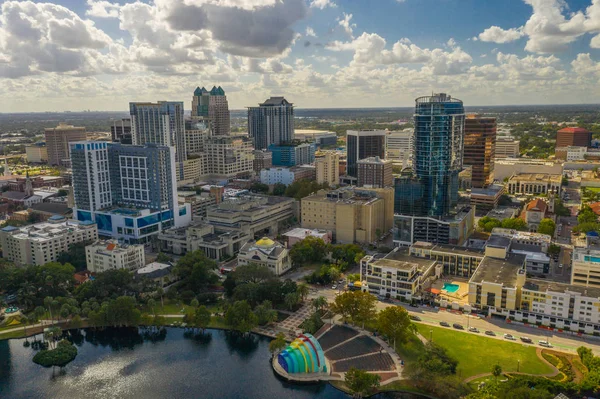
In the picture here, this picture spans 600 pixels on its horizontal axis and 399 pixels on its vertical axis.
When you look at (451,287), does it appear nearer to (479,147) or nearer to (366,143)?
(479,147)

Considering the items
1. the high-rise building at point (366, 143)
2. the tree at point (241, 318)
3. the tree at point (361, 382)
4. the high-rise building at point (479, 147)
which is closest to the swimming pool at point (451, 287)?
the tree at point (361, 382)

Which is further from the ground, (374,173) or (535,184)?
(374,173)

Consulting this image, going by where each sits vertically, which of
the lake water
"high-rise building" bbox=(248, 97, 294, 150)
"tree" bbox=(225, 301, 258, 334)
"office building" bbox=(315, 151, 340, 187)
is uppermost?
"high-rise building" bbox=(248, 97, 294, 150)

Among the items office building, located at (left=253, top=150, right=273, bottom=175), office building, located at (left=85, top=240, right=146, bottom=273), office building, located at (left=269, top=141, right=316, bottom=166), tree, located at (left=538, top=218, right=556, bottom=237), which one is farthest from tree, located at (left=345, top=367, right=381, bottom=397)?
office building, located at (left=253, top=150, right=273, bottom=175)

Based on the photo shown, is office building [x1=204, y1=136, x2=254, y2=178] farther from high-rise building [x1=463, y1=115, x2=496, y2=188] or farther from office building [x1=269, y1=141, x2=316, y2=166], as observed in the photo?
high-rise building [x1=463, y1=115, x2=496, y2=188]

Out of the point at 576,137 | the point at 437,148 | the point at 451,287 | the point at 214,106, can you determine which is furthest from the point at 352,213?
the point at 576,137

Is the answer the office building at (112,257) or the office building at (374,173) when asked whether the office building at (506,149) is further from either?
the office building at (112,257)
